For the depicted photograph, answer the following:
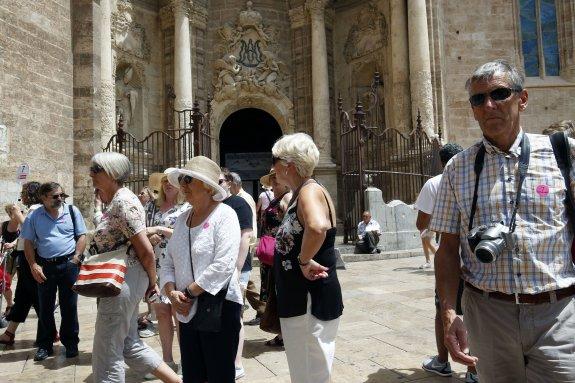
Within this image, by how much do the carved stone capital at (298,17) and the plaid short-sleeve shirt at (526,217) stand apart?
56.6 ft

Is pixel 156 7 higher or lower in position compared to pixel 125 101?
higher

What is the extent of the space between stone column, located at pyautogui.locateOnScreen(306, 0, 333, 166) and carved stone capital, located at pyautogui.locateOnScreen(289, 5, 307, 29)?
0.58 meters

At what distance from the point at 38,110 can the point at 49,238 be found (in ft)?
24.2

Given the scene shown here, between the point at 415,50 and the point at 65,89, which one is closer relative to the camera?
the point at 65,89

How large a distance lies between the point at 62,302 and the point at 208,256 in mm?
2734

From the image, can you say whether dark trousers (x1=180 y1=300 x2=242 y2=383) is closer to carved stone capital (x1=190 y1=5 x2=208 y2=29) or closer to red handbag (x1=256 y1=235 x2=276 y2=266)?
red handbag (x1=256 y1=235 x2=276 y2=266)

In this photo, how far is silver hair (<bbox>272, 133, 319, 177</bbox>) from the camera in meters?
2.84

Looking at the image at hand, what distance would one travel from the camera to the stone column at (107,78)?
14547mm

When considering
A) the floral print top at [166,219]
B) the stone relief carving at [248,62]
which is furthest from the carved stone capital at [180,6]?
the floral print top at [166,219]

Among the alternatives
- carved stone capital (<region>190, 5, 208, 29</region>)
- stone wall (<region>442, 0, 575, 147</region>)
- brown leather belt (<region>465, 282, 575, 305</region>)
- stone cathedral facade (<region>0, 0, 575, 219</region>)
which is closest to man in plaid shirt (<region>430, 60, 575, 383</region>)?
brown leather belt (<region>465, 282, 575, 305</region>)

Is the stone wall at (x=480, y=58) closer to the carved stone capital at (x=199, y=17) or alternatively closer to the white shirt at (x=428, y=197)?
the carved stone capital at (x=199, y=17)

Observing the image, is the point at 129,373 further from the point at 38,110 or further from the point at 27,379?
the point at 38,110

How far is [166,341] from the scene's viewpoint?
4.29 metres

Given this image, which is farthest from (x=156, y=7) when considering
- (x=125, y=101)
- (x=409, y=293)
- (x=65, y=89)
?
(x=409, y=293)
